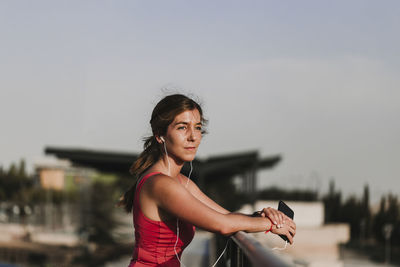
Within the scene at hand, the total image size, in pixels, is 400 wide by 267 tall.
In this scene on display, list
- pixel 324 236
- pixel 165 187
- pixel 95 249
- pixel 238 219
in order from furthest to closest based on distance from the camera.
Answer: pixel 95 249 < pixel 324 236 < pixel 238 219 < pixel 165 187

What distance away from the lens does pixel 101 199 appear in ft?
162

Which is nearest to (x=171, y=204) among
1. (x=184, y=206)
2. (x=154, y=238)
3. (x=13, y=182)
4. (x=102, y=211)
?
(x=184, y=206)

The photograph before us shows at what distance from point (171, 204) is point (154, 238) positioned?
24cm

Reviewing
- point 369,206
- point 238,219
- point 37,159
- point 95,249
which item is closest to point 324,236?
point 369,206

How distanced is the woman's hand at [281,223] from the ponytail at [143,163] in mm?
514

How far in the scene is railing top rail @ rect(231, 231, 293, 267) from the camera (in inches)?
50.9

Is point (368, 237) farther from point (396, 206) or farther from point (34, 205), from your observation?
point (34, 205)

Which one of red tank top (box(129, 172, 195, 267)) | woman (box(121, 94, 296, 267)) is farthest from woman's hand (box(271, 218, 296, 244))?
red tank top (box(129, 172, 195, 267))

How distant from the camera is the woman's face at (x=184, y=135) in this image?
2.32 metres

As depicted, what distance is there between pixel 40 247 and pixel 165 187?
4894 centimetres

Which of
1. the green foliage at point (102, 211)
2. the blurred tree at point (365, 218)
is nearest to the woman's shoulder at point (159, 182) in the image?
the green foliage at point (102, 211)

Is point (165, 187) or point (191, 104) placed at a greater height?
point (191, 104)

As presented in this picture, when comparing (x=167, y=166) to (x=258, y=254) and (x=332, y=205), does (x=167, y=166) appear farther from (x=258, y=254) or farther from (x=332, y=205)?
(x=332, y=205)

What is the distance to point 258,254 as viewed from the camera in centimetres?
156
